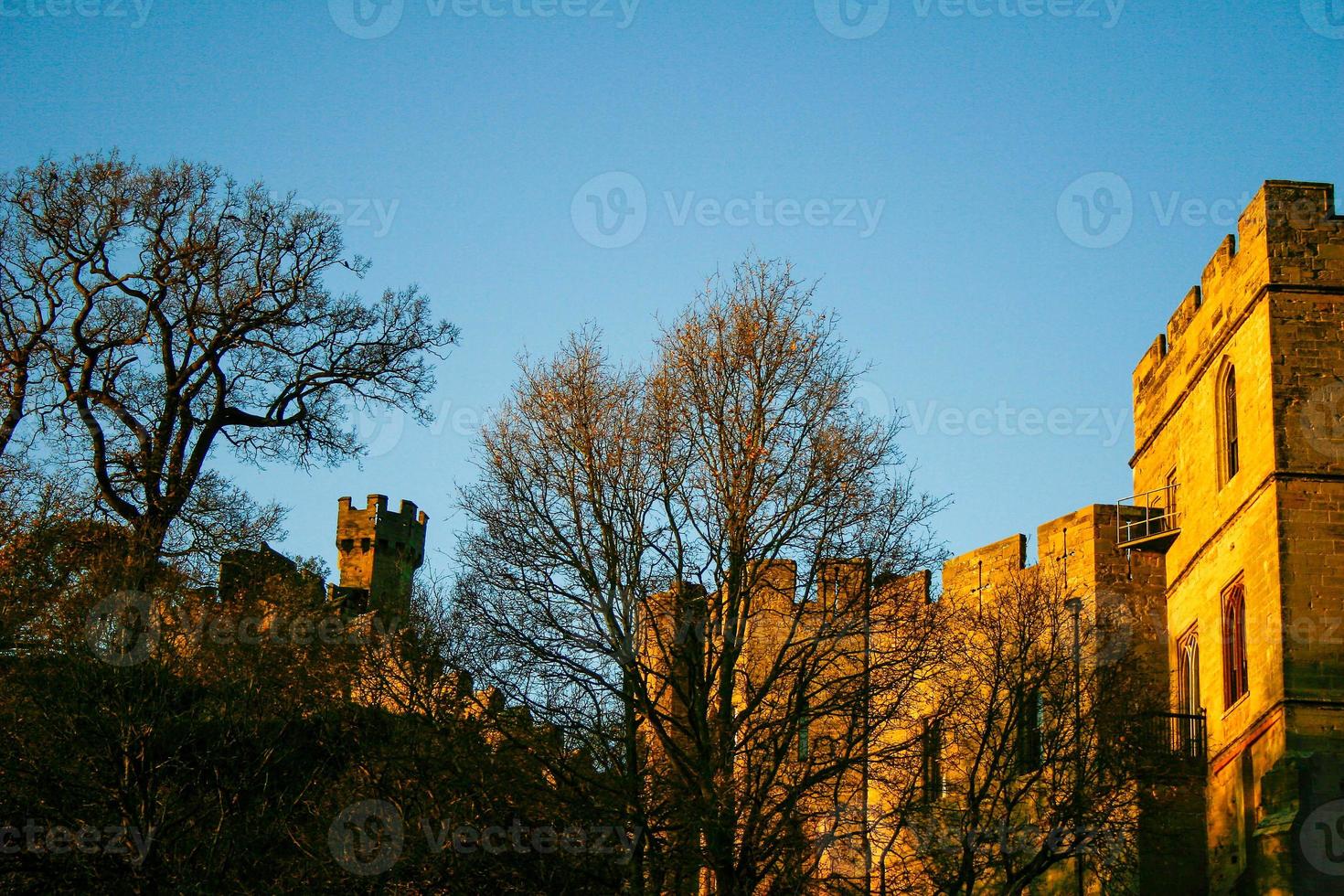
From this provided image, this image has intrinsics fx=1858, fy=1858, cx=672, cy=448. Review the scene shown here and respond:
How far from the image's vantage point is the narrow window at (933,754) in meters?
26.3

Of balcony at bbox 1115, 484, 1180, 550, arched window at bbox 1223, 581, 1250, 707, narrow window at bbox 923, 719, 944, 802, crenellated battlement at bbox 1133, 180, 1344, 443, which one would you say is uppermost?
crenellated battlement at bbox 1133, 180, 1344, 443

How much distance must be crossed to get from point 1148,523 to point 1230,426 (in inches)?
139

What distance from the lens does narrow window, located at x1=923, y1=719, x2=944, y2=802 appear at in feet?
86.4

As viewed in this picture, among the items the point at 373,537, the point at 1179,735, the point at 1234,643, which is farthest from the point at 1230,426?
the point at 373,537

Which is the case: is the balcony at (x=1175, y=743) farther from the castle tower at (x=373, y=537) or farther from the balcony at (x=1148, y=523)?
the castle tower at (x=373, y=537)

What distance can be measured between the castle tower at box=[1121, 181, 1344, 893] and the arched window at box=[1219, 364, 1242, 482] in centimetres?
3

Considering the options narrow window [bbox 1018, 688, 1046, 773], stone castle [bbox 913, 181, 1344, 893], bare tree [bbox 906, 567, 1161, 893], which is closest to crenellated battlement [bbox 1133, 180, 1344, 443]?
stone castle [bbox 913, 181, 1344, 893]

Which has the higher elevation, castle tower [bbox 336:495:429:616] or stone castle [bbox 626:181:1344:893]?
castle tower [bbox 336:495:429:616]

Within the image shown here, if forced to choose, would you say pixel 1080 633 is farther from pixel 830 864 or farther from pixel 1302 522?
pixel 830 864

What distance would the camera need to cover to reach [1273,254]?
3167 centimetres

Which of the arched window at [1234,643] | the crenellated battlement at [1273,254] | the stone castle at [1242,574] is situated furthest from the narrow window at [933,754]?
the crenellated battlement at [1273,254]

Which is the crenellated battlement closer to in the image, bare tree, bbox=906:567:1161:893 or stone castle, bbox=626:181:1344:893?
stone castle, bbox=626:181:1344:893

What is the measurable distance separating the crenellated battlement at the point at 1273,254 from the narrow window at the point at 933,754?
971cm

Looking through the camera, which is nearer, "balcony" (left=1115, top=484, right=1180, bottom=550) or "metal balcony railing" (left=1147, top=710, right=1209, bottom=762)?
"metal balcony railing" (left=1147, top=710, right=1209, bottom=762)
